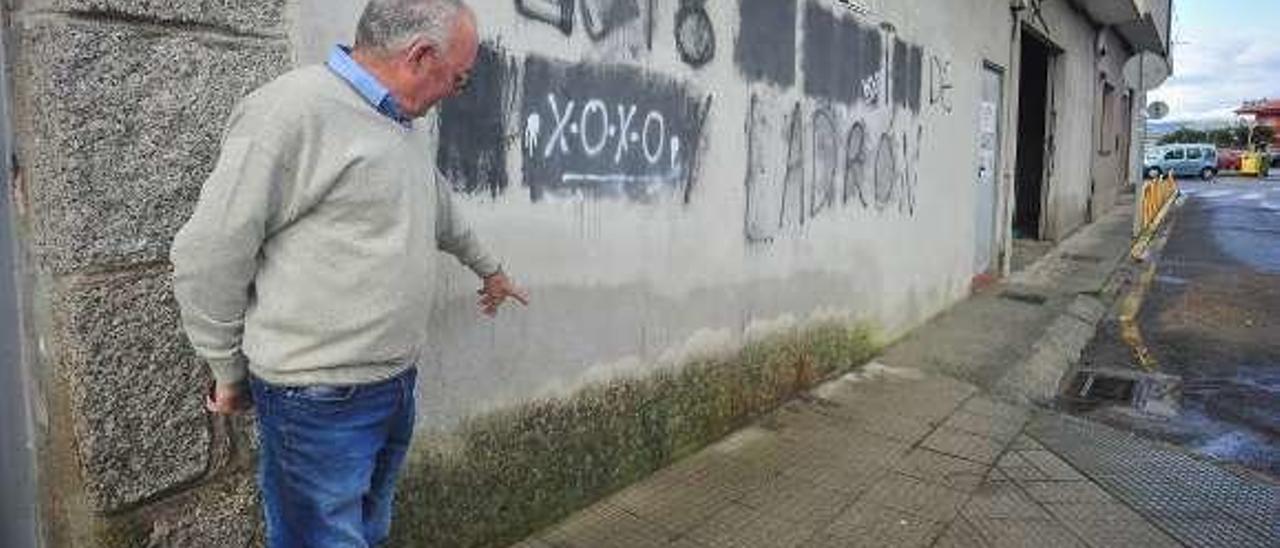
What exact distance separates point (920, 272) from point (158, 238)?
6155 mm

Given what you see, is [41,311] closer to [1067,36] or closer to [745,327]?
[745,327]

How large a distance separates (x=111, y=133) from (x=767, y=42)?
3392 mm

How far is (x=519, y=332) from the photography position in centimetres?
374

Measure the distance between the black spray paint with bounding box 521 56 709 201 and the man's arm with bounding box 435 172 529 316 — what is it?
0.80 meters

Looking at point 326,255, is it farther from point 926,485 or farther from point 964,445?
point 964,445

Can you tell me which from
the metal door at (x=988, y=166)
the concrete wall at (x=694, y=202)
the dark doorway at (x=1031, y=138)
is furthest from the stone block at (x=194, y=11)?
the dark doorway at (x=1031, y=138)

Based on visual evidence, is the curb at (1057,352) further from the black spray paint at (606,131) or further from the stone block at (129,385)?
the stone block at (129,385)

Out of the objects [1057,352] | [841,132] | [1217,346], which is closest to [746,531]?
[841,132]

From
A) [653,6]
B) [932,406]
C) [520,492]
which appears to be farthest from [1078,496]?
[653,6]

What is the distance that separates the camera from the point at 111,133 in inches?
94.3

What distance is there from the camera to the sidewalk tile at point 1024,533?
4070 millimetres

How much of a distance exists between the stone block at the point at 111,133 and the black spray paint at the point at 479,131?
827 mm

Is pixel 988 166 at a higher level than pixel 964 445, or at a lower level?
higher

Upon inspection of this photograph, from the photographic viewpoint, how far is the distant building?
217ft
